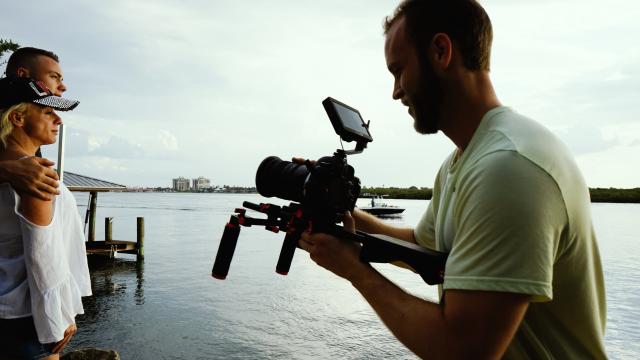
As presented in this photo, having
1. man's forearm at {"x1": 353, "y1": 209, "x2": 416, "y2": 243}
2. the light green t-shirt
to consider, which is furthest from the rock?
the light green t-shirt

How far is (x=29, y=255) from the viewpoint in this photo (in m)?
2.47

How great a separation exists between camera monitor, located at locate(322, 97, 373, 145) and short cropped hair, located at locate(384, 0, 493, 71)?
552 millimetres

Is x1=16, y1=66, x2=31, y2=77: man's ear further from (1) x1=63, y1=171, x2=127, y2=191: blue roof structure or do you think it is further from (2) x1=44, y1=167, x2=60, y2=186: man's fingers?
(1) x1=63, y1=171, x2=127, y2=191: blue roof structure

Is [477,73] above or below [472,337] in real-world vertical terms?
above

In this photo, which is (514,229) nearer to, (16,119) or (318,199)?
(318,199)

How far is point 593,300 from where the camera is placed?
142 centimetres

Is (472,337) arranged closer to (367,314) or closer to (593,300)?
(593,300)

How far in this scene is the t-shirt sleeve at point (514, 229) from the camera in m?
1.23

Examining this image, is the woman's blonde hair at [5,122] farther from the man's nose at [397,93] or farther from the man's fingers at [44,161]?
the man's nose at [397,93]

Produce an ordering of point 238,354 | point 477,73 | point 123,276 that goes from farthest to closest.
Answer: point 123,276 < point 238,354 < point 477,73

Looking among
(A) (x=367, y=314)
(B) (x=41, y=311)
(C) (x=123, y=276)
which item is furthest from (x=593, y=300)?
(C) (x=123, y=276)

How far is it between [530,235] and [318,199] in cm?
93

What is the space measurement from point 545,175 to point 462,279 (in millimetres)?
356

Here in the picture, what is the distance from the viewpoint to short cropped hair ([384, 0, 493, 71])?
1603 millimetres
